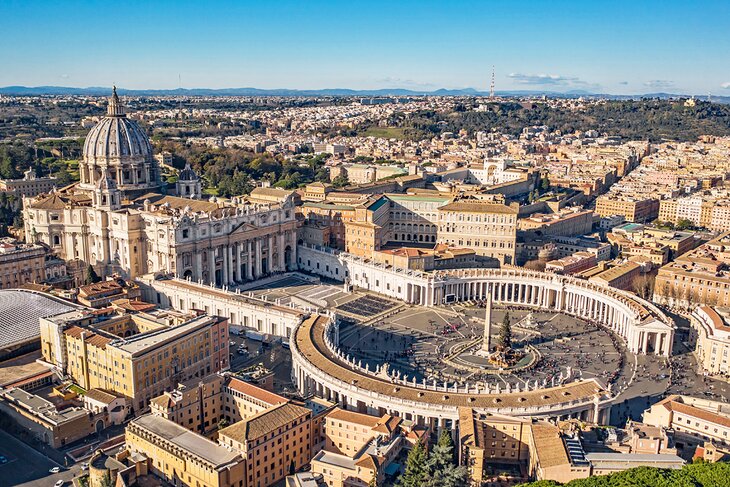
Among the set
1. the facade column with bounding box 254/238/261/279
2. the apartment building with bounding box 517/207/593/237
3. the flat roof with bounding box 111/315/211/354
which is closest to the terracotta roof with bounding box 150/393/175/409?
the flat roof with bounding box 111/315/211/354

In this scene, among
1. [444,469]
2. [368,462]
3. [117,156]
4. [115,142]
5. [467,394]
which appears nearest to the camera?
[444,469]

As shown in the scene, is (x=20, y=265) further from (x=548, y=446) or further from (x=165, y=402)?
(x=548, y=446)

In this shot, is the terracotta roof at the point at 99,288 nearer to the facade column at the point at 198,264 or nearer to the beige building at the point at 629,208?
the facade column at the point at 198,264

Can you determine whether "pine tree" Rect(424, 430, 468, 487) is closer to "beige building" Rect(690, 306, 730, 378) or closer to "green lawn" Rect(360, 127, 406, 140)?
"beige building" Rect(690, 306, 730, 378)

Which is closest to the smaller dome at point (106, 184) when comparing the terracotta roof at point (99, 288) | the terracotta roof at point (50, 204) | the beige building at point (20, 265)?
the terracotta roof at point (50, 204)

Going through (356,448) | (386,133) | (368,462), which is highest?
(386,133)

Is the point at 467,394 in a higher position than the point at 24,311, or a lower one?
lower

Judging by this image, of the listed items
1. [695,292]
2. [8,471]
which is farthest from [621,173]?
[8,471]

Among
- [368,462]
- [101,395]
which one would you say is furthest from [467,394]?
[101,395]
